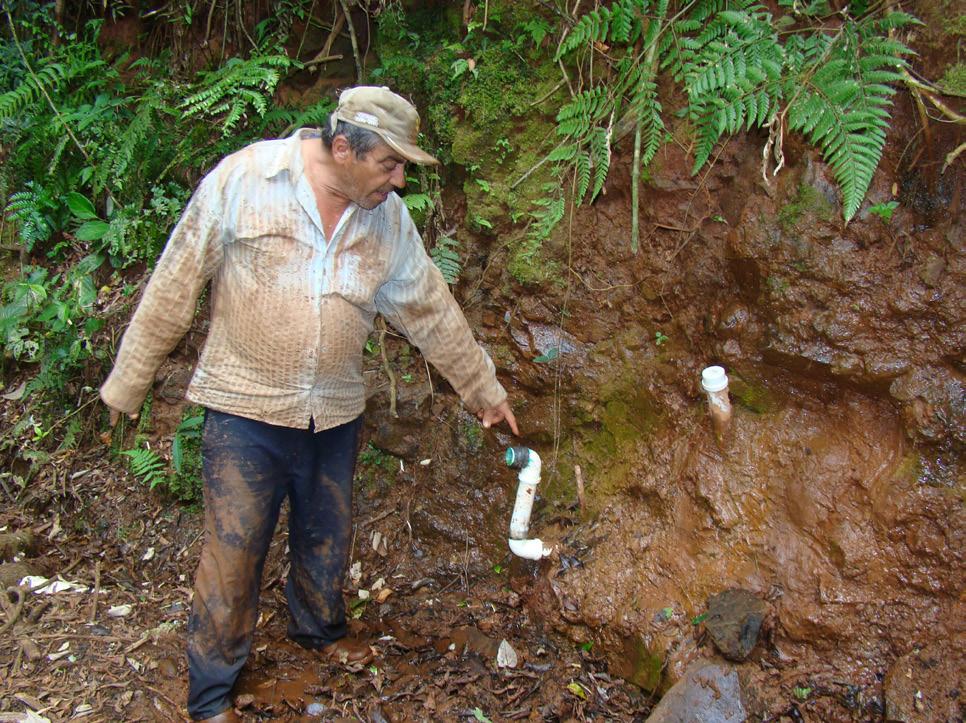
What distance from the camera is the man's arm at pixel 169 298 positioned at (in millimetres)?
3199

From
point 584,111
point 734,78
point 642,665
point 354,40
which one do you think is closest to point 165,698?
point 642,665

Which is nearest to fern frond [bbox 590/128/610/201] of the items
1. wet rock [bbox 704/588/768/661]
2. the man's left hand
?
the man's left hand

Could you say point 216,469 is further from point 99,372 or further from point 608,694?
point 99,372

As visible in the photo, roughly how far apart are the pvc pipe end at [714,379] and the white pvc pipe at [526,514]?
1025 millimetres

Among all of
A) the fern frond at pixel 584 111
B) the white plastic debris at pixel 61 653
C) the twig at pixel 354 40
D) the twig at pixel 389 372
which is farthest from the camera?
the twig at pixel 354 40

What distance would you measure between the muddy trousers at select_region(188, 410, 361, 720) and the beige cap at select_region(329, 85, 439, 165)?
137cm

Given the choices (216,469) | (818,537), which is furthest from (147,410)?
(818,537)

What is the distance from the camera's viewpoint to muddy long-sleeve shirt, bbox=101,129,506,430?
321 centimetres

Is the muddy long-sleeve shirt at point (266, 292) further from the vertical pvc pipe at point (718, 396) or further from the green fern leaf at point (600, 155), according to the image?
the vertical pvc pipe at point (718, 396)

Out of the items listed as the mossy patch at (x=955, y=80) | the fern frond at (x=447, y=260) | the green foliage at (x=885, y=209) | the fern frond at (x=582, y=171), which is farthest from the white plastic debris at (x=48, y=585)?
the mossy patch at (x=955, y=80)

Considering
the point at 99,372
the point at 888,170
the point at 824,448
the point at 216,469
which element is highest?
the point at 888,170

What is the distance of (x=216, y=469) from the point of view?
343cm

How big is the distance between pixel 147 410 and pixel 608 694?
3.77 m

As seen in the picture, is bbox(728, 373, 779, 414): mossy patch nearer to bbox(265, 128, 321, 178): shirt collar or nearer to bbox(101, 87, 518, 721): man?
bbox(101, 87, 518, 721): man
